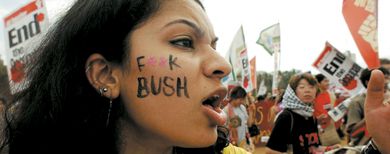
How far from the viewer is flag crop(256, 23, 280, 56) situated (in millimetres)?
12680

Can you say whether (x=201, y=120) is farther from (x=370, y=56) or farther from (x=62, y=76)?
(x=370, y=56)

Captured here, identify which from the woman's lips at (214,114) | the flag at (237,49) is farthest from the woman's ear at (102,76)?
the flag at (237,49)

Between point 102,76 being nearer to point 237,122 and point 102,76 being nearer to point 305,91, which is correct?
point 305,91

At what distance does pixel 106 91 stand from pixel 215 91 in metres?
0.54

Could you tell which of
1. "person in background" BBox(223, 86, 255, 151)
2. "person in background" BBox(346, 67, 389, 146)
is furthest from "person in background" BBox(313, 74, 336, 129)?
"person in background" BBox(223, 86, 255, 151)

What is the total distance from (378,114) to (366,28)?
3.01 metres

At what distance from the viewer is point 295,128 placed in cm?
335

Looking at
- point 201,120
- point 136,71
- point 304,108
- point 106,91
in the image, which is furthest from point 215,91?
point 304,108

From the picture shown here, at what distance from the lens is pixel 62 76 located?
119cm

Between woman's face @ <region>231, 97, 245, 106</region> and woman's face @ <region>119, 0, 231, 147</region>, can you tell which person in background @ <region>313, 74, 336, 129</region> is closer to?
woman's face @ <region>231, 97, 245, 106</region>

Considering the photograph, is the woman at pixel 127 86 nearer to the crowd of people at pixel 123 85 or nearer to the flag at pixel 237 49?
the crowd of people at pixel 123 85

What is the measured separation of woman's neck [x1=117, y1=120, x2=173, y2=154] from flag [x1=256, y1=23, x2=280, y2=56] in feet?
41.3

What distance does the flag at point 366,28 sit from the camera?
3.76m

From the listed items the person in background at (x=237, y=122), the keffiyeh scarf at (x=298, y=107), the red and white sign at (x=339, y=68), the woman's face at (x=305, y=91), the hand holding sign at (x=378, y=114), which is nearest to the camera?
the hand holding sign at (x=378, y=114)
